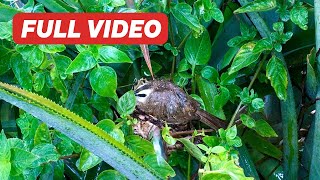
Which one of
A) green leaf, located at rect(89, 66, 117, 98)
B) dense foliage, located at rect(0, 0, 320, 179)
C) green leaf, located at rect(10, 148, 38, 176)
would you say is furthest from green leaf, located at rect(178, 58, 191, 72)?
green leaf, located at rect(10, 148, 38, 176)

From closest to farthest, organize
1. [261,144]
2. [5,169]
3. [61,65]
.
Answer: [5,169] → [61,65] → [261,144]

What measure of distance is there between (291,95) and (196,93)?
11 centimetres

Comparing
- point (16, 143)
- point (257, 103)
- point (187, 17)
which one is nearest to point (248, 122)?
point (257, 103)

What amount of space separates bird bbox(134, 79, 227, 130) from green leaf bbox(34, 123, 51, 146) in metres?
0.10

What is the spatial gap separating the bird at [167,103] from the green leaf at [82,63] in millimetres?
68

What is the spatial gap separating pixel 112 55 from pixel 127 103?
47 millimetres

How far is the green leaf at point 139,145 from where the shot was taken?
0.51 m

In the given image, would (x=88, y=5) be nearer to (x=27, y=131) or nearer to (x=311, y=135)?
(x=27, y=131)

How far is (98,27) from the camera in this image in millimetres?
621

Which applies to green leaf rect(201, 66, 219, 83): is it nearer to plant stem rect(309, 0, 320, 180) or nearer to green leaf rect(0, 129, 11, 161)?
plant stem rect(309, 0, 320, 180)

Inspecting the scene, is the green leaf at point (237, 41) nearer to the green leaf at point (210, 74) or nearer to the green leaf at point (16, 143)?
the green leaf at point (210, 74)

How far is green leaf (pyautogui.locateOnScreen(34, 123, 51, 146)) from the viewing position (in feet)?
1.67

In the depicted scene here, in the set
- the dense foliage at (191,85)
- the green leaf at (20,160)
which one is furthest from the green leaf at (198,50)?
the green leaf at (20,160)

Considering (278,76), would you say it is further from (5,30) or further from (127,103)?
(5,30)
